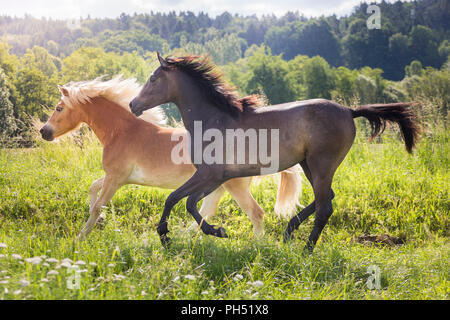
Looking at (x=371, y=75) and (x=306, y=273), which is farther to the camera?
(x=371, y=75)

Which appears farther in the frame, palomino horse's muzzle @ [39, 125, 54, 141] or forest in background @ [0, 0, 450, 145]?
forest in background @ [0, 0, 450, 145]

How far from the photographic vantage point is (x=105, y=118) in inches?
204

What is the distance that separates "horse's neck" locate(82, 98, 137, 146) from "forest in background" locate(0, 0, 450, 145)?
23.0ft

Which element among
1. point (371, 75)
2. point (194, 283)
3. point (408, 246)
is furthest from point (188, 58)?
point (371, 75)

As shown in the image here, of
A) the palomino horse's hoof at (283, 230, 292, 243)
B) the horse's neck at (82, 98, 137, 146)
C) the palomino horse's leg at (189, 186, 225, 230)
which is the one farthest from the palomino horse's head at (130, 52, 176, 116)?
the palomino horse's hoof at (283, 230, 292, 243)

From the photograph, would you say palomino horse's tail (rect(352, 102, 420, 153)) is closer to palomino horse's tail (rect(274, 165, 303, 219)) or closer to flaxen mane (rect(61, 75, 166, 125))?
palomino horse's tail (rect(274, 165, 303, 219))

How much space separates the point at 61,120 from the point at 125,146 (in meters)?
0.91

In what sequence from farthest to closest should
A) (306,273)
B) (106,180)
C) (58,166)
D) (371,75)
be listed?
1. (371,75)
2. (58,166)
3. (106,180)
4. (306,273)

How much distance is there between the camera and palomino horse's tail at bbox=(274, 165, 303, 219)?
509cm

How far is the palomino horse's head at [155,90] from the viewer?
421cm

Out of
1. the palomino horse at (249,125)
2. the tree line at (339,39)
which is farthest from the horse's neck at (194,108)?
the tree line at (339,39)

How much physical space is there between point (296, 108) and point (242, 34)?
131 m

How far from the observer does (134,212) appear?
5.98m
